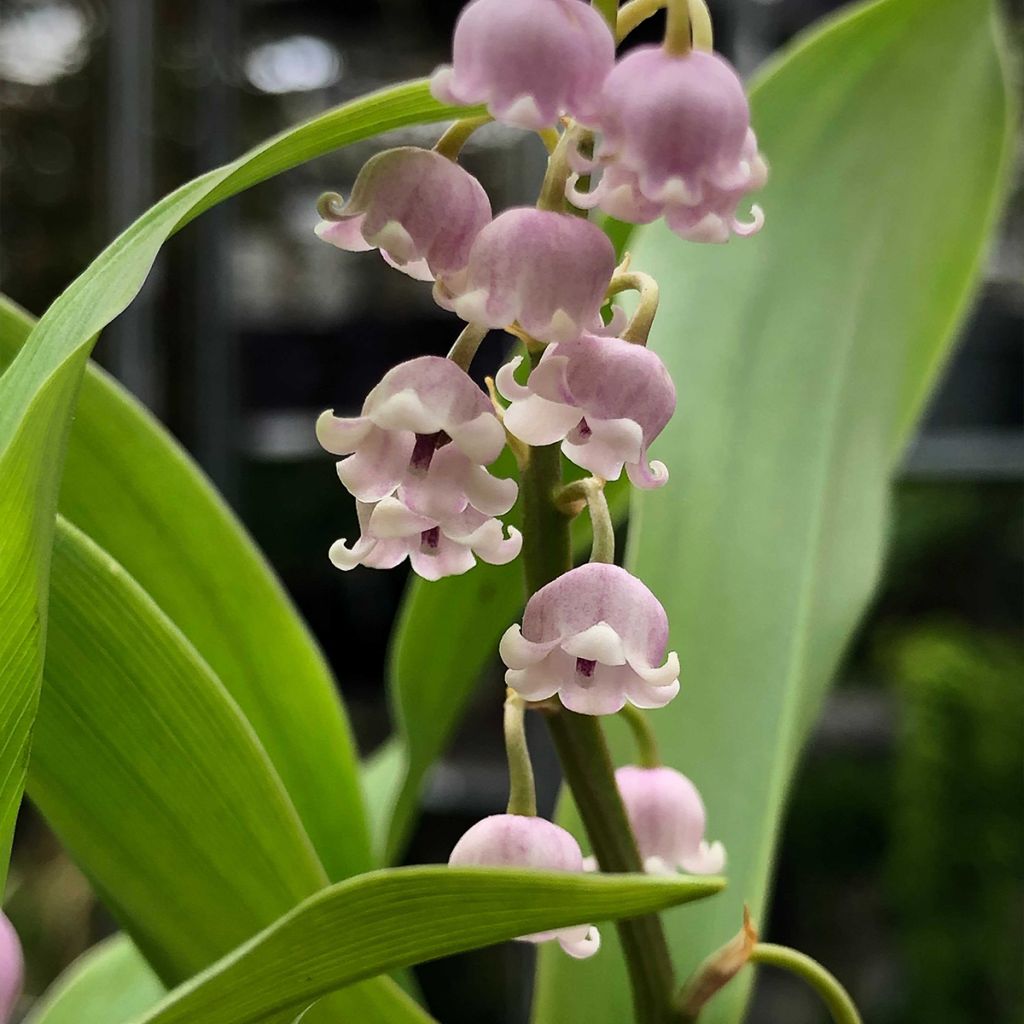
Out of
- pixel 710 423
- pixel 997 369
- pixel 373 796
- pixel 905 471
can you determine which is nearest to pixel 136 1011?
pixel 373 796

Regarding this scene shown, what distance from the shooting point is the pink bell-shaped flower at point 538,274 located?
17 cm

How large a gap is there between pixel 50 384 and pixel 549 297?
2.7 inches

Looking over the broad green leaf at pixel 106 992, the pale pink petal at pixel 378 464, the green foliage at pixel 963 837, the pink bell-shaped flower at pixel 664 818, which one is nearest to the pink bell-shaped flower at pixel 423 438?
the pale pink petal at pixel 378 464

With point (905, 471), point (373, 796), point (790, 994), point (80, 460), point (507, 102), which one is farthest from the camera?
point (790, 994)

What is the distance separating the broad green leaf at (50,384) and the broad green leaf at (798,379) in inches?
6.2

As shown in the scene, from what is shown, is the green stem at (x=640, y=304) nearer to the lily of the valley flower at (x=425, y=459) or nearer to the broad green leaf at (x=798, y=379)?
the lily of the valley flower at (x=425, y=459)

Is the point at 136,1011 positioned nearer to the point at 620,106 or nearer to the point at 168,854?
the point at 168,854

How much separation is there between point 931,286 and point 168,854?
0.89 ft

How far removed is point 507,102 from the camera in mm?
160

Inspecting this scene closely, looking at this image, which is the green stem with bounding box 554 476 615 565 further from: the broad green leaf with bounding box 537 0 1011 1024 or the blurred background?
the blurred background

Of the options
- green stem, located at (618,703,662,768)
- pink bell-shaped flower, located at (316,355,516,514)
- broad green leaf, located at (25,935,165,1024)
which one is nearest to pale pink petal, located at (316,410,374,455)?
pink bell-shaped flower, located at (316,355,516,514)

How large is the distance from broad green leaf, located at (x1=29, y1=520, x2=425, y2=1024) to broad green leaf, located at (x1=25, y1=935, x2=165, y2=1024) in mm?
163

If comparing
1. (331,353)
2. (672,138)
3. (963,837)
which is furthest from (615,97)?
(331,353)

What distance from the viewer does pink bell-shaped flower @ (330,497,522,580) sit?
0.18m
